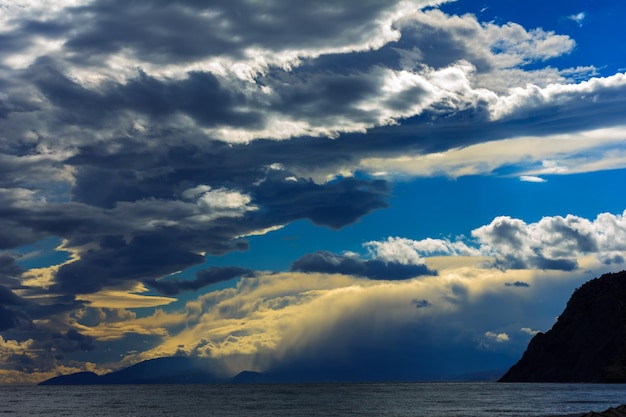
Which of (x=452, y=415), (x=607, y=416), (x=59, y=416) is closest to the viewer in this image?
(x=607, y=416)

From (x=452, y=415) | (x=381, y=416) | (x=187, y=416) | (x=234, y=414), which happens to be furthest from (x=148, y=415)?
(x=452, y=415)

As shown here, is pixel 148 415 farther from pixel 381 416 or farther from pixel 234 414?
pixel 381 416

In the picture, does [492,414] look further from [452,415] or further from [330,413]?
[330,413]

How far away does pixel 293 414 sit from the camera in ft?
526

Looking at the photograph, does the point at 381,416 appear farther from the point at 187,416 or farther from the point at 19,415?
the point at 19,415

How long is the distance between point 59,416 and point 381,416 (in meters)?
86.1

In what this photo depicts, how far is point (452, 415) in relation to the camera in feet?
474

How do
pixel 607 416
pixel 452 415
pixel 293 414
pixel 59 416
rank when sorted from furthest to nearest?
pixel 59 416 < pixel 293 414 < pixel 452 415 < pixel 607 416

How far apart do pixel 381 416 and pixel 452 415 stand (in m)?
16.3

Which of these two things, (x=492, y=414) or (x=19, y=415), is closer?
(x=492, y=414)

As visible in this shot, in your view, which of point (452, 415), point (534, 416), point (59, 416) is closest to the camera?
point (534, 416)

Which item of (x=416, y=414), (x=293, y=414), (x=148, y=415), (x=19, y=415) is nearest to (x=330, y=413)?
(x=293, y=414)

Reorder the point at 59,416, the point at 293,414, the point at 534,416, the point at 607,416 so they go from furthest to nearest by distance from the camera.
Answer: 1. the point at 59,416
2. the point at 293,414
3. the point at 534,416
4. the point at 607,416

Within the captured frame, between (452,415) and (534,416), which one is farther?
(452,415)
